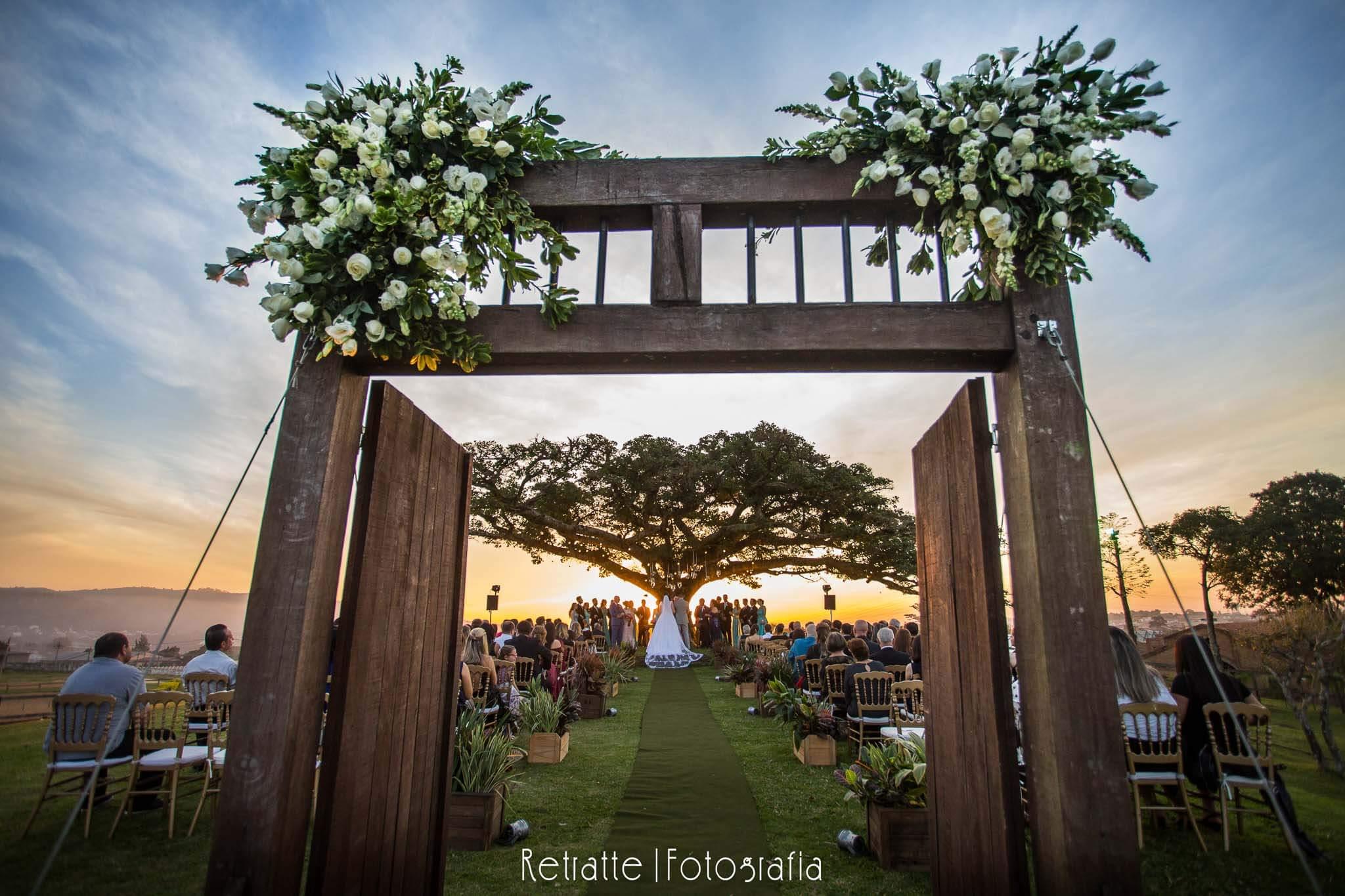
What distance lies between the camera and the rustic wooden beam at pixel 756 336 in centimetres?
275

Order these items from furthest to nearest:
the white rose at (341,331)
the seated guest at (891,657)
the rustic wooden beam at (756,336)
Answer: the seated guest at (891,657) < the rustic wooden beam at (756,336) < the white rose at (341,331)

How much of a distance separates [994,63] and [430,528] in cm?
315

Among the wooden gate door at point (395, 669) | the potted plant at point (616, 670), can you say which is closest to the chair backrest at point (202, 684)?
the wooden gate door at point (395, 669)

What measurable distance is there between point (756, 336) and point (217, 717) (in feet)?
17.3

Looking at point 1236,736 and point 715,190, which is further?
point 1236,736

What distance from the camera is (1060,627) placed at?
247cm

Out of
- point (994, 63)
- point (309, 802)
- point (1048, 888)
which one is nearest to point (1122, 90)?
point (994, 63)

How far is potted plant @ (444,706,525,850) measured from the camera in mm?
4523

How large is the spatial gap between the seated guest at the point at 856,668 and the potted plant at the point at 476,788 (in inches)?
152

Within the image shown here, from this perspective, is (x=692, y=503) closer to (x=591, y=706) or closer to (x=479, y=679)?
(x=591, y=706)

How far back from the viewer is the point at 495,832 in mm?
4676

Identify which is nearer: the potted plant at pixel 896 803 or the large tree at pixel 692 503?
the potted plant at pixel 896 803

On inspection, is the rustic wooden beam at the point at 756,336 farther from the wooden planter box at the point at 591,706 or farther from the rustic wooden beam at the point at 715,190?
the wooden planter box at the point at 591,706

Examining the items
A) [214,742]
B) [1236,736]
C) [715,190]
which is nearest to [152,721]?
[214,742]
